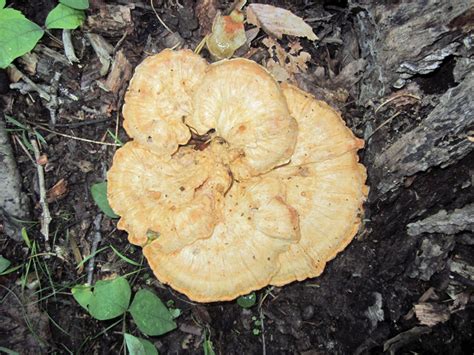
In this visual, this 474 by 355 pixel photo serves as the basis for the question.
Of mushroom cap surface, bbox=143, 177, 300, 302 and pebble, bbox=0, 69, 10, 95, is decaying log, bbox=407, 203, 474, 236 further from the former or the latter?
pebble, bbox=0, 69, 10, 95

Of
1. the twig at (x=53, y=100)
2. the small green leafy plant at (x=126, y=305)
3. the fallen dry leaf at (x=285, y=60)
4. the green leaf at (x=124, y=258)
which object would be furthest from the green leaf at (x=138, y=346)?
the fallen dry leaf at (x=285, y=60)

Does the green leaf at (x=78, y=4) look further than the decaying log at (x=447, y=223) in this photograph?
Answer: Yes

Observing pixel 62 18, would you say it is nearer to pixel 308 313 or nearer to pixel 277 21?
pixel 277 21

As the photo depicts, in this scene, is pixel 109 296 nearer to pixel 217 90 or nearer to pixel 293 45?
pixel 217 90

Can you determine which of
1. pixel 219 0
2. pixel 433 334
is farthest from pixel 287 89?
pixel 433 334

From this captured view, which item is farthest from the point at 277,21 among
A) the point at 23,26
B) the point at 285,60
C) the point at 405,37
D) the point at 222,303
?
the point at 222,303

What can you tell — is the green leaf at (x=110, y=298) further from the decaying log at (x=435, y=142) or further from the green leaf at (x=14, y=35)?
the decaying log at (x=435, y=142)
